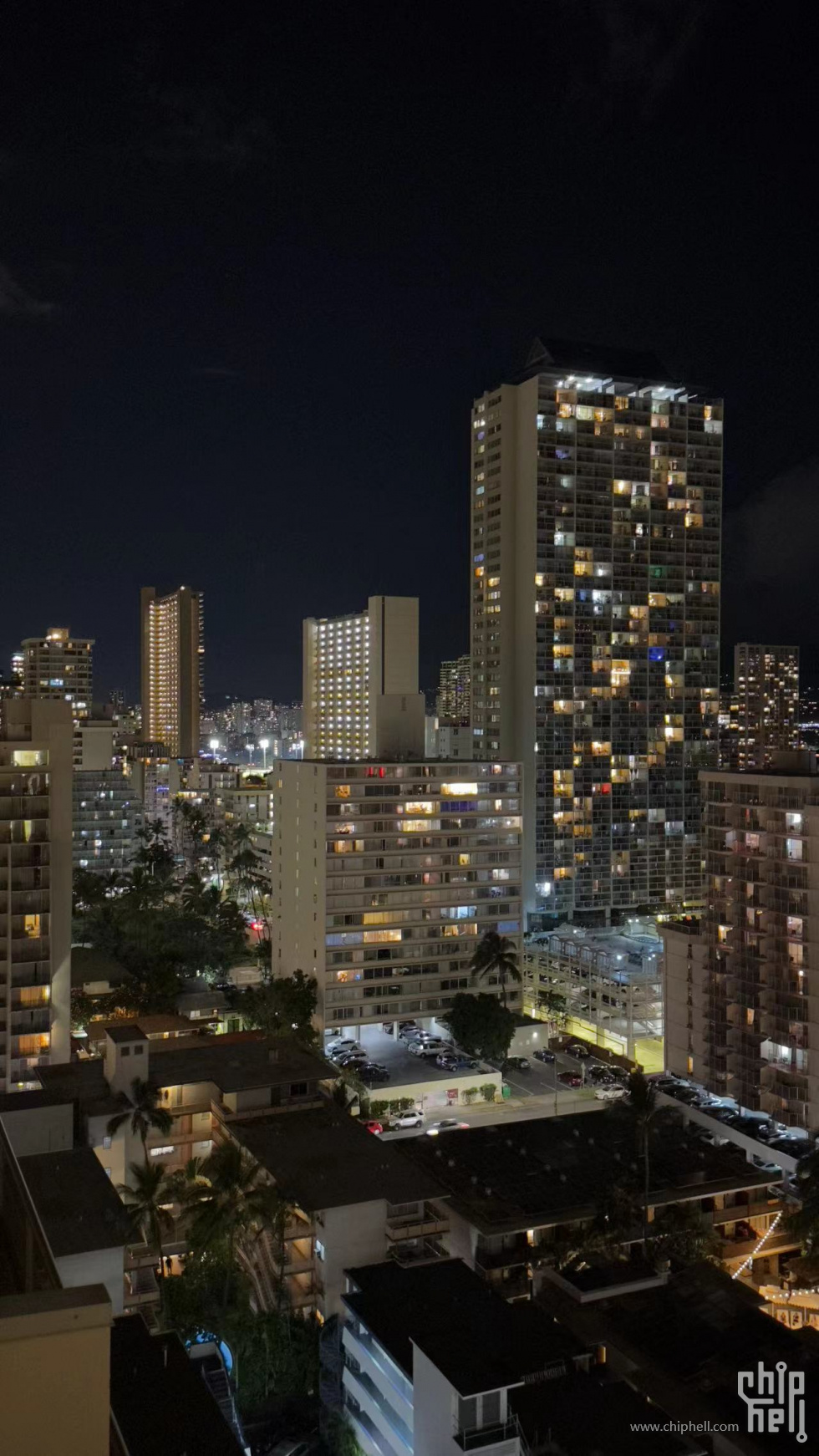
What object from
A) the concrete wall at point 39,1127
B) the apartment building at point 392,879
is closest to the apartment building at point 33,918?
the concrete wall at point 39,1127

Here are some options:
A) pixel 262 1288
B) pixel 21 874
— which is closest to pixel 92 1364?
pixel 262 1288

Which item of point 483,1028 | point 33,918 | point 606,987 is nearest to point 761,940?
point 483,1028

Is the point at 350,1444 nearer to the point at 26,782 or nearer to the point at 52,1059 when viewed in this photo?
the point at 52,1059

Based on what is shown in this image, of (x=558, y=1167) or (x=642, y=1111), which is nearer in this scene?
(x=558, y=1167)

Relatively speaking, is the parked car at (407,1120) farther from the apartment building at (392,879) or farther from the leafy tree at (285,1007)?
the apartment building at (392,879)

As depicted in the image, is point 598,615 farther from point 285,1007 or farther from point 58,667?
point 58,667

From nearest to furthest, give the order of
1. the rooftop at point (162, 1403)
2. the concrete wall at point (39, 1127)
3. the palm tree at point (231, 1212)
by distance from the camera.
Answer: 1. the rooftop at point (162, 1403)
2. the palm tree at point (231, 1212)
3. the concrete wall at point (39, 1127)

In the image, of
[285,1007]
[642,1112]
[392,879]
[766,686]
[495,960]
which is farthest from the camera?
[766,686]
